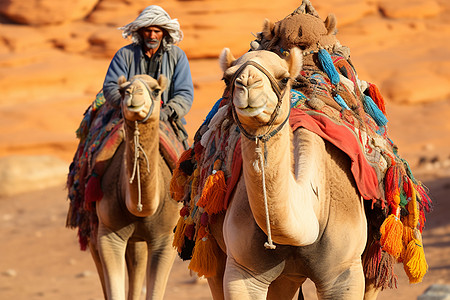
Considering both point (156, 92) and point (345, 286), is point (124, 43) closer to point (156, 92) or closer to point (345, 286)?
point (156, 92)

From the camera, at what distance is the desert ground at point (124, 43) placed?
18.2 m

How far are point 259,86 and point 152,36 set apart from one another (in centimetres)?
379

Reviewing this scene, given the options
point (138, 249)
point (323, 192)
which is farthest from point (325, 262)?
point (138, 249)

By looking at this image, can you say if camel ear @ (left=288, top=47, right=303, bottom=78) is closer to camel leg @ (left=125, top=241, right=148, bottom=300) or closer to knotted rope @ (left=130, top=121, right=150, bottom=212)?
knotted rope @ (left=130, top=121, right=150, bottom=212)

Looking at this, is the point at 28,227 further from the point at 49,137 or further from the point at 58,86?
the point at 58,86

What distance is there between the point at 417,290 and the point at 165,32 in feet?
13.4

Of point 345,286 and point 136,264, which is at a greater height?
point 345,286

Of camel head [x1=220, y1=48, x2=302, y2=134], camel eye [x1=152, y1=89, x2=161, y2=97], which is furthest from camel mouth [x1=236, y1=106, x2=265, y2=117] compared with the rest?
camel eye [x1=152, y1=89, x2=161, y2=97]

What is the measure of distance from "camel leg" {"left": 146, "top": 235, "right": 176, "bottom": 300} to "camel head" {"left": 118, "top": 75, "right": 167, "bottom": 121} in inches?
41.8

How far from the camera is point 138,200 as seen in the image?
608cm

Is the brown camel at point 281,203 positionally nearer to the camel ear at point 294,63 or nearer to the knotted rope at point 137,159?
the camel ear at point 294,63

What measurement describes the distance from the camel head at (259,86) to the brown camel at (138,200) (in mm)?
2368

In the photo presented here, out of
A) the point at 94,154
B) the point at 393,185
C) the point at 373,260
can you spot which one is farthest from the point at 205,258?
the point at 94,154

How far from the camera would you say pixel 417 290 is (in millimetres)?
8961
